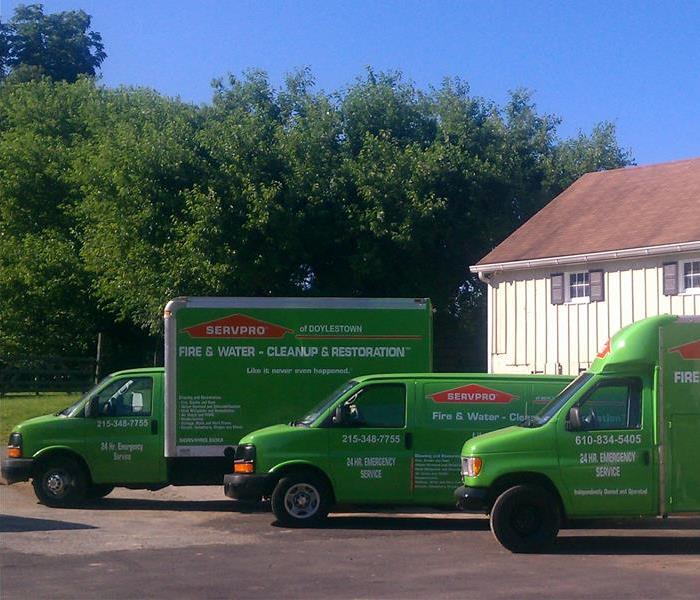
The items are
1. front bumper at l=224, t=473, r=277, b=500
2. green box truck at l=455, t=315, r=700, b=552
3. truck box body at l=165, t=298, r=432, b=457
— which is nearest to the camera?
green box truck at l=455, t=315, r=700, b=552

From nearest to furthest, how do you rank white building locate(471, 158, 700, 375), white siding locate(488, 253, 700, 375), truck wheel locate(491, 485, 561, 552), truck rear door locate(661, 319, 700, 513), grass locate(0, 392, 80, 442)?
truck wheel locate(491, 485, 561, 552) → truck rear door locate(661, 319, 700, 513) → white building locate(471, 158, 700, 375) → white siding locate(488, 253, 700, 375) → grass locate(0, 392, 80, 442)

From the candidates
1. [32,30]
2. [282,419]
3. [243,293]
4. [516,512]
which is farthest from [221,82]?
[32,30]

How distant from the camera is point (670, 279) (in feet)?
67.1

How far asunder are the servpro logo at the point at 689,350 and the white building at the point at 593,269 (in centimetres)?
838

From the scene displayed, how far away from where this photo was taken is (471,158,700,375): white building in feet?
67.8

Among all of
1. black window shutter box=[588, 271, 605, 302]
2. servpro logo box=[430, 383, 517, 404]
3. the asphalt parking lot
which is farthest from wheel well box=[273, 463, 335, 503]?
black window shutter box=[588, 271, 605, 302]

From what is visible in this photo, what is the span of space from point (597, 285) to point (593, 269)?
35cm

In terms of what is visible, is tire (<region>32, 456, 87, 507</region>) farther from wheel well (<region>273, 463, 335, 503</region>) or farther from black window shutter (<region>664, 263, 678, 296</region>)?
black window shutter (<region>664, 263, 678, 296</region>)

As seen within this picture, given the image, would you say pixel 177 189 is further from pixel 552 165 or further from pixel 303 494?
pixel 303 494

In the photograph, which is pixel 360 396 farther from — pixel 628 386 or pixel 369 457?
pixel 628 386

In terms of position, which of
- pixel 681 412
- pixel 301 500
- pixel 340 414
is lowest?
pixel 301 500

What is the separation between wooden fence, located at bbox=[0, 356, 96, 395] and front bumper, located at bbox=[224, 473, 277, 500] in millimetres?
20497

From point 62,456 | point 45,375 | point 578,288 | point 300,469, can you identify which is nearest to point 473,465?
point 300,469

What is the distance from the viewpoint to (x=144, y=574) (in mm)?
9867
